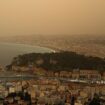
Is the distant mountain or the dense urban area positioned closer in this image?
the dense urban area

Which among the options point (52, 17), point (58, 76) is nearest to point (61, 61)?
point (58, 76)

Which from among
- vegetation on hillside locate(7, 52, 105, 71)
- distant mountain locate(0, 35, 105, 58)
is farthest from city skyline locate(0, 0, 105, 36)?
vegetation on hillside locate(7, 52, 105, 71)

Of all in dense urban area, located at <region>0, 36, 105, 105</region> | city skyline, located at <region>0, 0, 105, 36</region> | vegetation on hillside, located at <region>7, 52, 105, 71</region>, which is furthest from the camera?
city skyline, located at <region>0, 0, 105, 36</region>

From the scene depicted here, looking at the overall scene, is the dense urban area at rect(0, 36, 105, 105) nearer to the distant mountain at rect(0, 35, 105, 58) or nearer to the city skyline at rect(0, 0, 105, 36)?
the distant mountain at rect(0, 35, 105, 58)

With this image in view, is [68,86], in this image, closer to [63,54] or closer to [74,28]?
[63,54]

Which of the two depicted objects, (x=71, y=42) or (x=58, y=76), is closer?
(x=58, y=76)

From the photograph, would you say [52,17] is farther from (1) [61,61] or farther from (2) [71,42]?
(1) [61,61]

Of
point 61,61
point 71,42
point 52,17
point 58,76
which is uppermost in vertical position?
point 52,17

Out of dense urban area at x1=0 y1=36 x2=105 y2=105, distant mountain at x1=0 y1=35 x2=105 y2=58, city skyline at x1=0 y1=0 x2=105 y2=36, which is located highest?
city skyline at x1=0 y1=0 x2=105 y2=36

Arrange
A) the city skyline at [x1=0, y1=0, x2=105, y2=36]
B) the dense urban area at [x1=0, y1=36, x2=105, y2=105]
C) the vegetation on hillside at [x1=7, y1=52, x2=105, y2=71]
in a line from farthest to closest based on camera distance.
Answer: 1. the city skyline at [x1=0, y1=0, x2=105, y2=36]
2. the vegetation on hillside at [x1=7, y1=52, x2=105, y2=71]
3. the dense urban area at [x1=0, y1=36, x2=105, y2=105]

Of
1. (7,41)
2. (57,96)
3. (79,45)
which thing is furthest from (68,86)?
(7,41)

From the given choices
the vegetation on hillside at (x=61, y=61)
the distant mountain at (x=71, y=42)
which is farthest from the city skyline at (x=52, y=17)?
the vegetation on hillside at (x=61, y=61)
